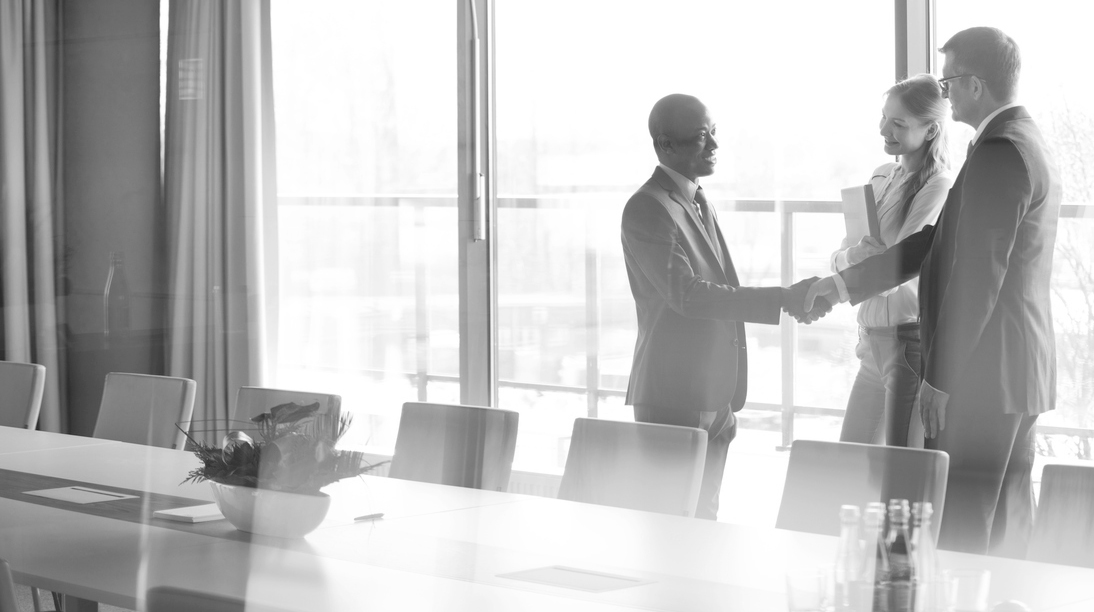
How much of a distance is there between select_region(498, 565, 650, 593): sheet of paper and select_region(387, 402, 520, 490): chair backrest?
1061 mm

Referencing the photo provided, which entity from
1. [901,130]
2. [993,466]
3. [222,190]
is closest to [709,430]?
[993,466]

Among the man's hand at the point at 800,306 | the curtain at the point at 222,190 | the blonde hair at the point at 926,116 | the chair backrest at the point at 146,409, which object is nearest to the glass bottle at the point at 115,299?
the curtain at the point at 222,190

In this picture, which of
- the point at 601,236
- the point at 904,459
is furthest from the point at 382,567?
the point at 601,236

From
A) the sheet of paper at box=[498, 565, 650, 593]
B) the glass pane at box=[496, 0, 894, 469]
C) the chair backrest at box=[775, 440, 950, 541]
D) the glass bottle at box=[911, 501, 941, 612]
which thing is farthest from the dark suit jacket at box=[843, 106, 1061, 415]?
the glass bottle at box=[911, 501, 941, 612]

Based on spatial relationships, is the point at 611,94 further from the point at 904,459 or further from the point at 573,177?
the point at 904,459

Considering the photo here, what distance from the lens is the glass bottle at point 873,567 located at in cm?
132

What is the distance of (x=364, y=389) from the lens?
5.86 metres

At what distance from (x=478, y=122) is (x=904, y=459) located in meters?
3.00

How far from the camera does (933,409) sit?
114 inches

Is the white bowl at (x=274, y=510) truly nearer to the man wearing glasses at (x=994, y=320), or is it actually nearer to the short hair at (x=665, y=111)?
the man wearing glasses at (x=994, y=320)

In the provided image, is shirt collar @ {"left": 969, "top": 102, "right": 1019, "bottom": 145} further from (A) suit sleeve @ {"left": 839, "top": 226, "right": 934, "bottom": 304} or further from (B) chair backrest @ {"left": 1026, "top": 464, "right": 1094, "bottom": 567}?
(B) chair backrest @ {"left": 1026, "top": 464, "right": 1094, "bottom": 567}

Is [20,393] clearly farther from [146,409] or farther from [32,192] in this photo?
[32,192]

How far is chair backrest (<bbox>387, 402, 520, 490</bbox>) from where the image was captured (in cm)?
302

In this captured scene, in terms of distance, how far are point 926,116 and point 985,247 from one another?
91cm
